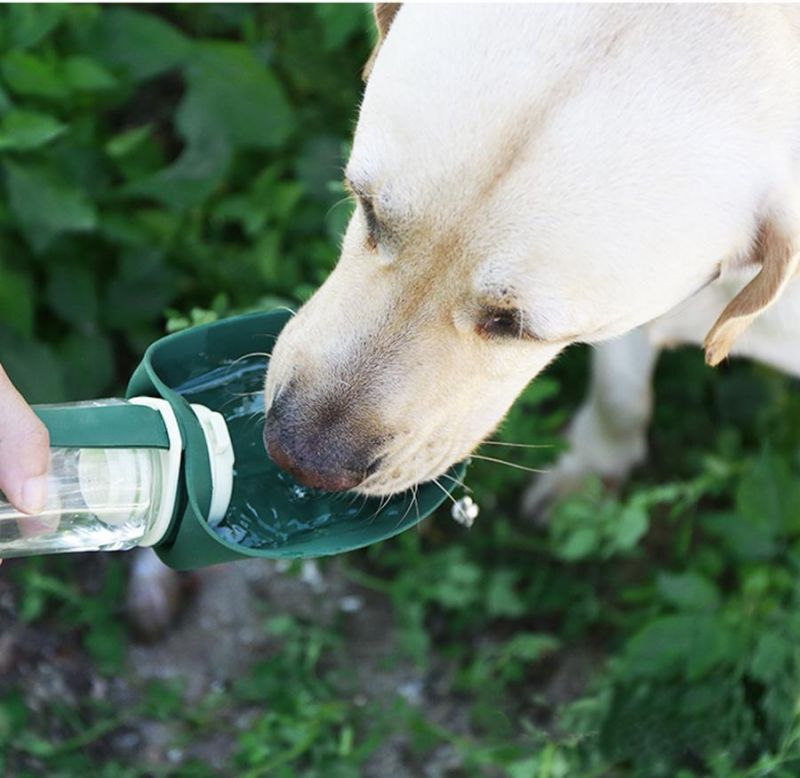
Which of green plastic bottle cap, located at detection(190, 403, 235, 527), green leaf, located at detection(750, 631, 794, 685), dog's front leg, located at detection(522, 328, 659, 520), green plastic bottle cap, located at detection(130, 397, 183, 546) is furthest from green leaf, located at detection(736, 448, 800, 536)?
green plastic bottle cap, located at detection(130, 397, 183, 546)

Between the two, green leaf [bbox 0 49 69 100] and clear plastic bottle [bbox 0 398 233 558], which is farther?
green leaf [bbox 0 49 69 100]

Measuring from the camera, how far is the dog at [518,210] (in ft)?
5.25

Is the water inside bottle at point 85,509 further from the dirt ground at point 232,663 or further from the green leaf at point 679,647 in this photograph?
the green leaf at point 679,647

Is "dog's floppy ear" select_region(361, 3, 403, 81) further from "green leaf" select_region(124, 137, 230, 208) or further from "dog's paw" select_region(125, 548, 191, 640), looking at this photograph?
"dog's paw" select_region(125, 548, 191, 640)

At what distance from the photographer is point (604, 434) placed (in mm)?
3020

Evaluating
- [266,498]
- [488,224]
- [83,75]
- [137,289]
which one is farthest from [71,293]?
[488,224]

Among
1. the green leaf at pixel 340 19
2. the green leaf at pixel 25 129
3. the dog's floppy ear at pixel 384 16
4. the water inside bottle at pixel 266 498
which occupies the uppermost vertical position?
the dog's floppy ear at pixel 384 16

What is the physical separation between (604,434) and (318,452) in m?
1.40

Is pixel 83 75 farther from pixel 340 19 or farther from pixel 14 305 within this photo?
pixel 340 19

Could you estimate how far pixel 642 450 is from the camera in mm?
3115

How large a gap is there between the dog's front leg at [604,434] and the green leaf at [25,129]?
138 cm

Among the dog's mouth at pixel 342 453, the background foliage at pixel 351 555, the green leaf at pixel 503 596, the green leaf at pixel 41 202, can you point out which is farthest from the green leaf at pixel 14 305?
the green leaf at pixel 503 596

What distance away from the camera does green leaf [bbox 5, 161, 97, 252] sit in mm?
2561

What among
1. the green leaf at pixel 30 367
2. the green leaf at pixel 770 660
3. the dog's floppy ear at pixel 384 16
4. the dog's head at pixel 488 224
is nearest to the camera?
the dog's head at pixel 488 224
